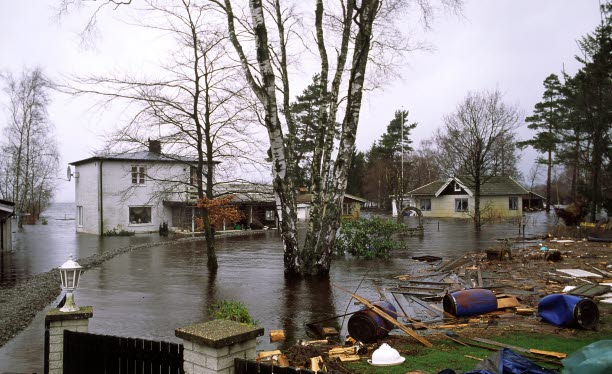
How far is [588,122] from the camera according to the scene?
3019 centimetres

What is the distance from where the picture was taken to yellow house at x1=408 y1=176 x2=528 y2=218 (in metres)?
51.1

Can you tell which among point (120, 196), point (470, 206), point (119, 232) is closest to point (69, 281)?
point (119, 232)

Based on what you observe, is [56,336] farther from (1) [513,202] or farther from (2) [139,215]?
(1) [513,202]

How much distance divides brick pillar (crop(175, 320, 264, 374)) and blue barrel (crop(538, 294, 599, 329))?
5690 millimetres

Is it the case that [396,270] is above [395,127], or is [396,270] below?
below

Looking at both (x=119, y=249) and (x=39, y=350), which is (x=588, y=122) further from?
(x=39, y=350)

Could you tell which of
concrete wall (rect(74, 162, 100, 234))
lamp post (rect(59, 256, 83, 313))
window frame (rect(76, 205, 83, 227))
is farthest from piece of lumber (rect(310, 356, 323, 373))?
window frame (rect(76, 205, 83, 227))

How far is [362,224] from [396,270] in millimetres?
4685

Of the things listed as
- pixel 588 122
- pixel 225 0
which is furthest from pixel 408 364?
pixel 588 122

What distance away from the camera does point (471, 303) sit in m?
8.88

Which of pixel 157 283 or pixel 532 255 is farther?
pixel 532 255

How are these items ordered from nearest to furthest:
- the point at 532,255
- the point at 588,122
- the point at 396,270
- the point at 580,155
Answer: the point at 396,270 → the point at 532,255 → the point at 588,122 → the point at 580,155

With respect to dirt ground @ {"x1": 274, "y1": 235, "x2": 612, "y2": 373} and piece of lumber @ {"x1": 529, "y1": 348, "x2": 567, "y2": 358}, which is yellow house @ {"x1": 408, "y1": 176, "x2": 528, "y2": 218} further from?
→ piece of lumber @ {"x1": 529, "y1": 348, "x2": 567, "y2": 358}

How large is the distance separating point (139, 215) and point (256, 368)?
3389 centimetres
